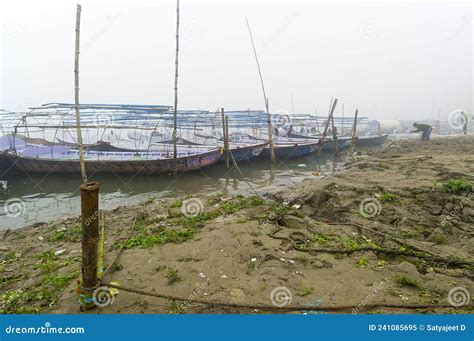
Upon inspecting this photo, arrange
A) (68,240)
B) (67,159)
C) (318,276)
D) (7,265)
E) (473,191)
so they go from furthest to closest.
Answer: (67,159) → (473,191) → (68,240) → (7,265) → (318,276)

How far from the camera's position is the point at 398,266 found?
4.49 m

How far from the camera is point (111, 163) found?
1478cm

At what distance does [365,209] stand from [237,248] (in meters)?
3.76

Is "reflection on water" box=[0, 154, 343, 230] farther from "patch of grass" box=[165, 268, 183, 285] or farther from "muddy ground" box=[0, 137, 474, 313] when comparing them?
"patch of grass" box=[165, 268, 183, 285]

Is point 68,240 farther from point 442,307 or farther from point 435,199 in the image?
point 435,199

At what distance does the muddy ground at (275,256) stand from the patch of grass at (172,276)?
0.05ft

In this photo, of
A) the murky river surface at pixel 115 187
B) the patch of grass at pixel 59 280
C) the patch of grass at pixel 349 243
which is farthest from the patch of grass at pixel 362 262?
the murky river surface at pixel 115 187

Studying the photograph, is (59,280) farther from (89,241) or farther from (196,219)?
(196,219)

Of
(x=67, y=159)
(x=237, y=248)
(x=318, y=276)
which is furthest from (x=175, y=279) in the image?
(x=67, y=159)

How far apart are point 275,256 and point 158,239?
7.53 ft

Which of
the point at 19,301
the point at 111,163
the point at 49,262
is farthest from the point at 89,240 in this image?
the point at 111,163

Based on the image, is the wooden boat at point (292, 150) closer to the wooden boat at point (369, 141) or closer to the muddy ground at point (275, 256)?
the wooden boat at point (369, 141)

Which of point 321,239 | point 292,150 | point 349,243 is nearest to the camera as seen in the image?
point 349,243

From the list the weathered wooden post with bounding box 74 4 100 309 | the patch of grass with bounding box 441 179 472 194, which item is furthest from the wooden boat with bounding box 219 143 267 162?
the weathered wooden post with bounding box 74 4 100 309
